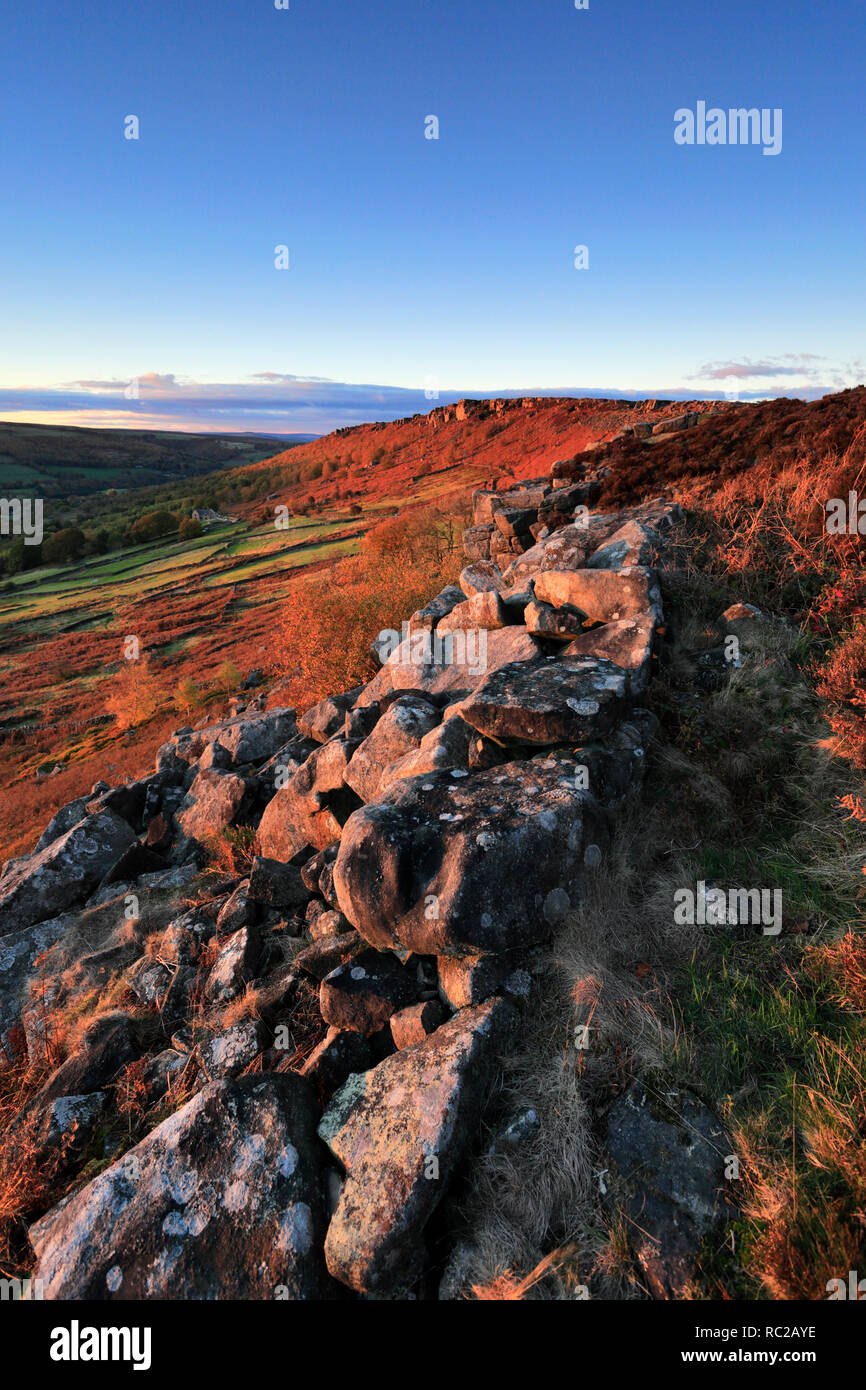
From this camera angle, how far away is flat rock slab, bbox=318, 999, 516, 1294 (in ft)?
10.0

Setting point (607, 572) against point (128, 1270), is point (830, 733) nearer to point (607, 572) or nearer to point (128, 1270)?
point (607, 572)

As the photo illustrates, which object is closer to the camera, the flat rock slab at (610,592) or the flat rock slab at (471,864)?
the flat rock slab at (471,864)

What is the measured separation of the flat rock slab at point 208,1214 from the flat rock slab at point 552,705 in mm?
3339

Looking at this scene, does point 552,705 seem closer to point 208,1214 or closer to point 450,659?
point 450,659

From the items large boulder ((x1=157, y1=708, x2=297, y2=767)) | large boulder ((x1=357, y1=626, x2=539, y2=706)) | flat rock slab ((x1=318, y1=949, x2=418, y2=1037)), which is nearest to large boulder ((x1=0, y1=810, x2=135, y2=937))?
large boulder ((x1=157, y1=708, x2=297, y2=767))

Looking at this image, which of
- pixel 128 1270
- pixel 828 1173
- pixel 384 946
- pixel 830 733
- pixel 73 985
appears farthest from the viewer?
pixel 73 985

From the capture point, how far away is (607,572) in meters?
7.19

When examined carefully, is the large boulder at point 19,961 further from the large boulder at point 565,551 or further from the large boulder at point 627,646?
the large boulder at point 565,551

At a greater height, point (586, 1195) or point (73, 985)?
point (586, 1195)

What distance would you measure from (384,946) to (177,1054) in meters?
2.10

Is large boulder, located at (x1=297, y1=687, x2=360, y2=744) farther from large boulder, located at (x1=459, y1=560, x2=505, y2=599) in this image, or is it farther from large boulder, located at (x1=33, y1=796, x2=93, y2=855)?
large boulder, located at (x1=33, y1=796, x2=93, y2=855)

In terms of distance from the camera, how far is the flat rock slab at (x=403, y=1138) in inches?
120

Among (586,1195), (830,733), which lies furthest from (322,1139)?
(830,733)

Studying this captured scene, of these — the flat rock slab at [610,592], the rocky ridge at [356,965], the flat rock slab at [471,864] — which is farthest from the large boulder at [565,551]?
the flat rock slab at [471,864]
